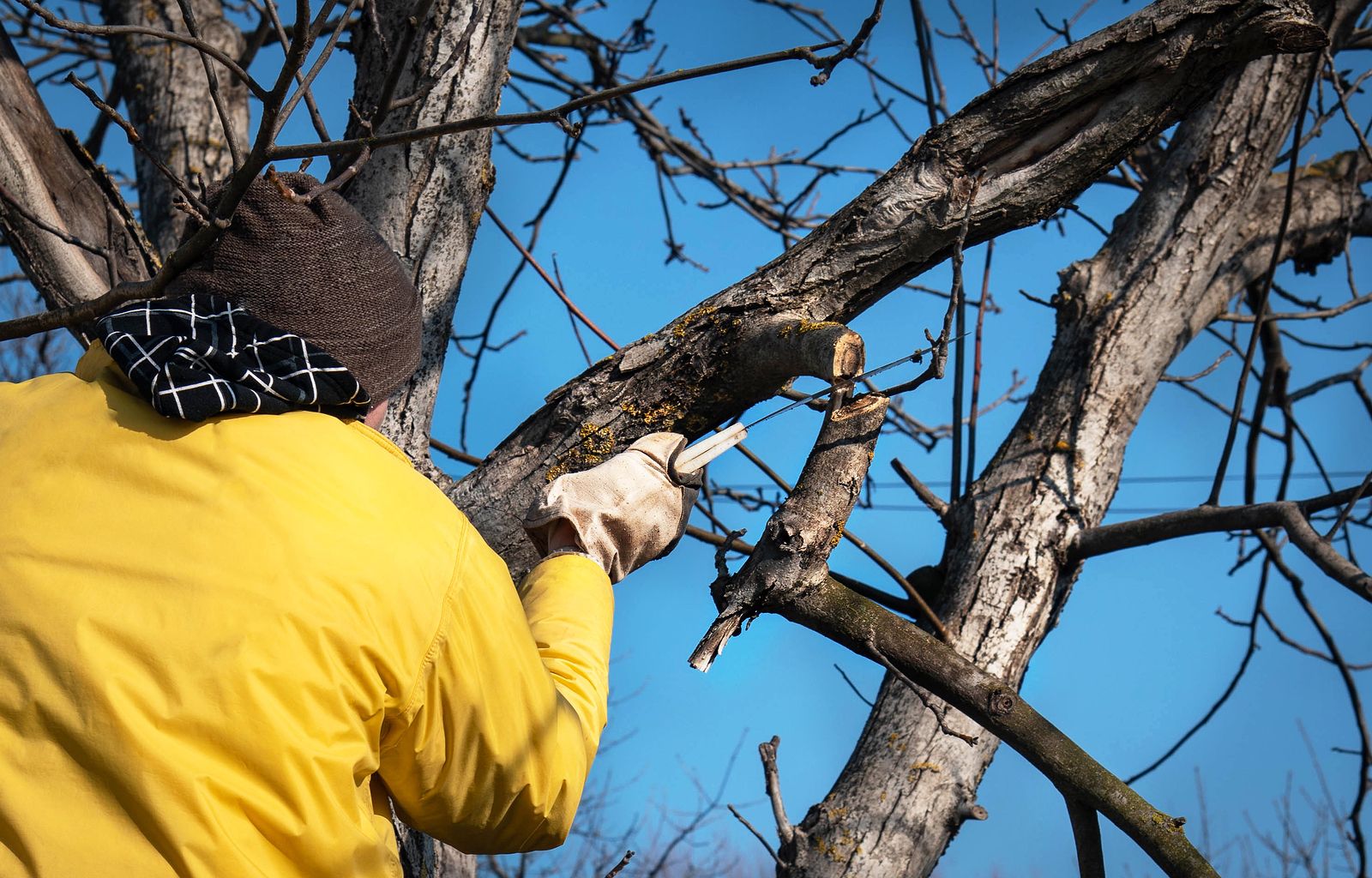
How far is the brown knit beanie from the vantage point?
3.95ft

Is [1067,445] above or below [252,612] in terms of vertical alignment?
above

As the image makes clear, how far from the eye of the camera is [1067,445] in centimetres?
231

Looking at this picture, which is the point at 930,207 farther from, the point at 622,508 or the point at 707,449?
the point at 622,508

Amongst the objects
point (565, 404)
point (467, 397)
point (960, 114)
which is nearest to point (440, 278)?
point (565, 404)

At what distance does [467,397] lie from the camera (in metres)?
3.19

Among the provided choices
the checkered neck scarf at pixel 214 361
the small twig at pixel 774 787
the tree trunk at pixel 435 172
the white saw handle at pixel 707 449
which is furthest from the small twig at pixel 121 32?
the small twig at pixel 774 787

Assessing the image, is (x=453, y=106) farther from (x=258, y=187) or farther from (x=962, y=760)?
(x=962, y=760)

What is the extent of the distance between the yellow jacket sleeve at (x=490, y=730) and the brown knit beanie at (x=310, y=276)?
0.31 metres

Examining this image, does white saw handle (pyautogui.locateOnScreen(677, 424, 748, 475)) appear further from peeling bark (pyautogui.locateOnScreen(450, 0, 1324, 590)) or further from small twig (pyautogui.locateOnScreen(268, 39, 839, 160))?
small twig (pyautogui.locateOnScreen(268, 39, 839, 160))

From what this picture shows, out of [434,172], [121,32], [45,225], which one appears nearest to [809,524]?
[121,32]

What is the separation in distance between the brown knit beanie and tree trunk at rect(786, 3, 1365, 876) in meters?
1.34

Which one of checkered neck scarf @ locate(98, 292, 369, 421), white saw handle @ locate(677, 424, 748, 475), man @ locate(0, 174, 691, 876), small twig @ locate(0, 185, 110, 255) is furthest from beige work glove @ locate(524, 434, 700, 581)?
small twig @ locate(0, 185, 110, 255)

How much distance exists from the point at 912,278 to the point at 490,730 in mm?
1158

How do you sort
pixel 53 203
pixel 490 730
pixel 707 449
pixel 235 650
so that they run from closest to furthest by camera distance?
1. pixel 235 650
2. pixel 490 730
3. pixel 707 449
4. pixel 53 203
